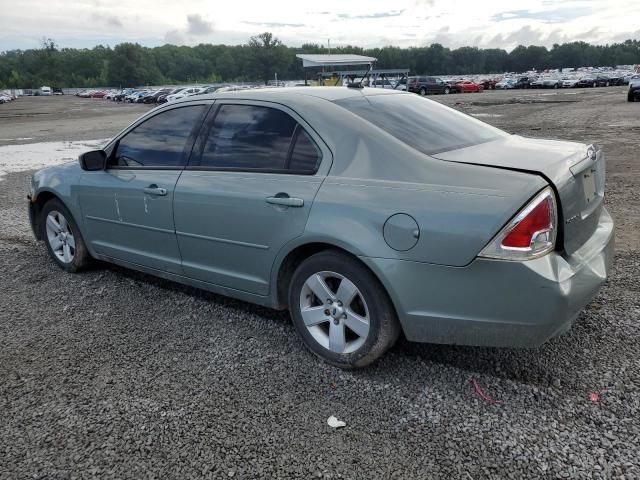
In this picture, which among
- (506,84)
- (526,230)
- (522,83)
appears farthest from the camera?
(506,84)

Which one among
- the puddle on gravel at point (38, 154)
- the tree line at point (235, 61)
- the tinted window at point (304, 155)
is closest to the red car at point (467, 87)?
the puddle on gravel at point (38, 154)

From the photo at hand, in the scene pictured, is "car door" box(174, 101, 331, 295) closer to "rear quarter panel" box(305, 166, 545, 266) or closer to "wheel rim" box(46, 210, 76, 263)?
"rear quarter panel" box(305, 166, 545, 266)

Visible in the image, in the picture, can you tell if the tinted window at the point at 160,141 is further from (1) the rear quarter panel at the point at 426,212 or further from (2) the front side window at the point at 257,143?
(1) the rear quarter panel at the point at 426,212

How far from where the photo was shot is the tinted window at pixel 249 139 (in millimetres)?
3408

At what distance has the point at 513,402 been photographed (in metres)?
2.83

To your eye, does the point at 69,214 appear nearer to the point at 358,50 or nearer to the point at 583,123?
the point at 583,123

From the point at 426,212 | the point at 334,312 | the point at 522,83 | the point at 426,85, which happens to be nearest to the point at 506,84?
the point at 522,83

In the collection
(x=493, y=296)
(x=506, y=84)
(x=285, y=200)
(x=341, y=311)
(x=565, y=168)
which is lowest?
(x=506, y=84)

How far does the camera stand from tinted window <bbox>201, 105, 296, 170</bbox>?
3408mm

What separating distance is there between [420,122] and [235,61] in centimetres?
16509

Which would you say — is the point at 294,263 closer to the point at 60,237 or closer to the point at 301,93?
the point at 301,93

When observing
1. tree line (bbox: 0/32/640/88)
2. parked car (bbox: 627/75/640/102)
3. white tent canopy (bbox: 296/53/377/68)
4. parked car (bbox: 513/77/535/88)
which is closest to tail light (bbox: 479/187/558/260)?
parked car (bbox: 627/75/640/102)

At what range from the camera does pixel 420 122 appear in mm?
3510

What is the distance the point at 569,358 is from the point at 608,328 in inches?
21.4
